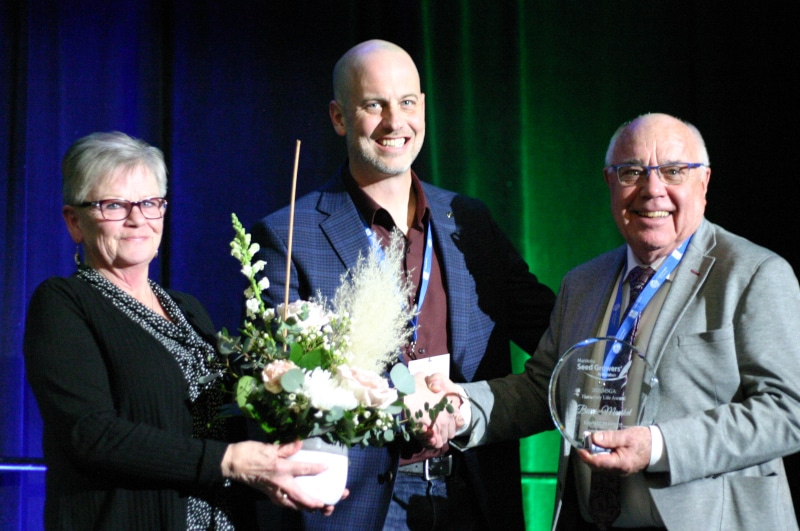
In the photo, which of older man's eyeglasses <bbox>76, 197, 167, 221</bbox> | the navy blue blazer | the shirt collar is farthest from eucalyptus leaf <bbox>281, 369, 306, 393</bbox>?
the shirt collar

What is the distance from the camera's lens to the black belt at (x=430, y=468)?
2.79 m

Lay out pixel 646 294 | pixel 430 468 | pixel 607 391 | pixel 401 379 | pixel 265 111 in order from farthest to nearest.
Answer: pixel 265 111
pixel 430 468
pixel 646 294
pixel 607 391
pixel 401 379

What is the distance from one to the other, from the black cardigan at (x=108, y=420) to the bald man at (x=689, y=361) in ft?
2.87

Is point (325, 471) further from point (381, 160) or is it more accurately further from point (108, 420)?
point (381, 160)

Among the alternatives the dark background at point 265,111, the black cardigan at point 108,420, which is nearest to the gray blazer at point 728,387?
the black cardigan at point 108,420

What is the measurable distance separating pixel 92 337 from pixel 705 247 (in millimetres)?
1680

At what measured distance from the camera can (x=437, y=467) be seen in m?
2.80

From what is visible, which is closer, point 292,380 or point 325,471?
point 292,380

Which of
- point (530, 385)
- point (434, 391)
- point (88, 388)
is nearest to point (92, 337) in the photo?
point (88, 388)

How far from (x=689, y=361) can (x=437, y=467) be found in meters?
0.87

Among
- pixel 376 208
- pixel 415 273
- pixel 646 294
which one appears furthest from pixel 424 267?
pixel 646 294

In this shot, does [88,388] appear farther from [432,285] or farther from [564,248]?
[564,248]

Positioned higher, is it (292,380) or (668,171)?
(668,171)

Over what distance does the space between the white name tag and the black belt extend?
27cm
